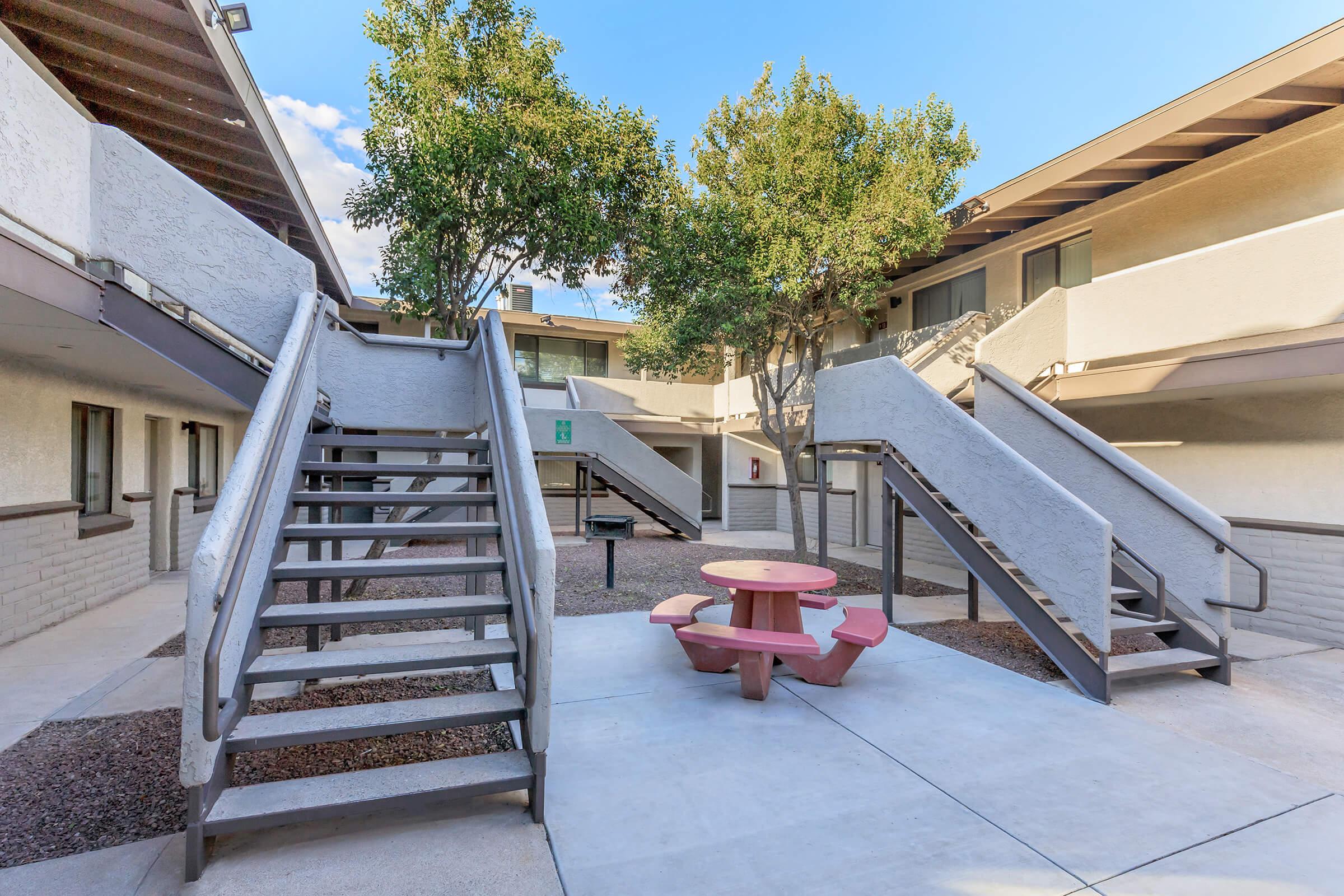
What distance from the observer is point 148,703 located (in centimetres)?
455

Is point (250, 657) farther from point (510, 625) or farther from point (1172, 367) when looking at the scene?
point (1172, 367)

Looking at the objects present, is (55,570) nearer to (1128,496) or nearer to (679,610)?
(679,610)

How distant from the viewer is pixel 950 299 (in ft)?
39.1

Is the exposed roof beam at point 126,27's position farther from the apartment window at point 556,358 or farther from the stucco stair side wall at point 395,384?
the apartment window at point 556,358

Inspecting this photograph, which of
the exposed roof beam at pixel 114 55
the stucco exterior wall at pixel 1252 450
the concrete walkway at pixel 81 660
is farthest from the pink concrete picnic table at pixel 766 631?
the exposed roof beam at pixel 114 55

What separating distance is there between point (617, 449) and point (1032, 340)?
8.15 metres

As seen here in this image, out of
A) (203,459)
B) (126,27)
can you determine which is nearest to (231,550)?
(126,27)

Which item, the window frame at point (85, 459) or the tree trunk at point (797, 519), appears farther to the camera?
the tree trunk at point (797, 519)

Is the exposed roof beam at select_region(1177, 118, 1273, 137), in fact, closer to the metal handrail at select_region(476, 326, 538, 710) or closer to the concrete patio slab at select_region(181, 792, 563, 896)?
the metal handrail at select_region(476, 326, 538, 710)

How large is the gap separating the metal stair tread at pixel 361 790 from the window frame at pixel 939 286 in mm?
9751

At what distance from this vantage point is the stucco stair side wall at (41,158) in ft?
12.4

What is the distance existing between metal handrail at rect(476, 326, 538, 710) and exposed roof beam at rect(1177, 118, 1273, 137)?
805cm

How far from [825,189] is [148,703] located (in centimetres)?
974

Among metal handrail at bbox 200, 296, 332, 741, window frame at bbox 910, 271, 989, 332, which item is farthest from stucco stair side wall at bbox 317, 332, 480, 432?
window frame at bbox 910, 271, 989, 332
